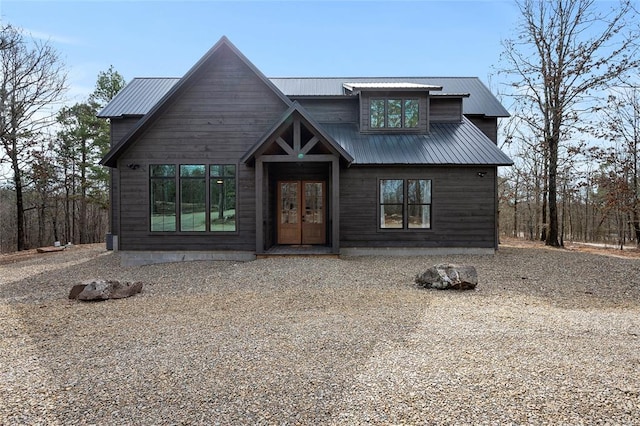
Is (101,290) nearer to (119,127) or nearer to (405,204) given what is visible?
(405,204)

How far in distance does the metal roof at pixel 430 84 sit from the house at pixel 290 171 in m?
1.84

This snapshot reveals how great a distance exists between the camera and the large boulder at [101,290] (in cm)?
699

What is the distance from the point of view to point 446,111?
48.8 feet

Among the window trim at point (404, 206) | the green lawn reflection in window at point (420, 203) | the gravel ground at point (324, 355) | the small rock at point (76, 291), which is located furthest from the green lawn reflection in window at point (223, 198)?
the green lawn reflection in window at point (420, 203)

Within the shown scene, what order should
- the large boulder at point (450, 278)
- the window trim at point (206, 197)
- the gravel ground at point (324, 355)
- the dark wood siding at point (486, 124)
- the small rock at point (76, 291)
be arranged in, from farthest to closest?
the dark wood siding at point (486, 124), the window trim at point (206, 197), the large boulder at point (450, 278), the small rock at point (76, 291), the gravel ground at point (324, 355)

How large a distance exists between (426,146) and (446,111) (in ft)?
8.78

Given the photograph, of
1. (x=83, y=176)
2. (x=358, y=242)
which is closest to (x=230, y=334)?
(x=358, y=242)

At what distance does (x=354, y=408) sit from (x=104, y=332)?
3744 mm

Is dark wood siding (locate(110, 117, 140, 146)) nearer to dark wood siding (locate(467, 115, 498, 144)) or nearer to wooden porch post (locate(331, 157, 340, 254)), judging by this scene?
wooden porch post (locate(331, 157, 340, 254))

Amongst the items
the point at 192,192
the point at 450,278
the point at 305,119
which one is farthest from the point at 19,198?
the point at 450,278

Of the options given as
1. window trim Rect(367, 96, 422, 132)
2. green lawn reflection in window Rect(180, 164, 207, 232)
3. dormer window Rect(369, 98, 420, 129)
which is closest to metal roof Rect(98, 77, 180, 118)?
green lawn reflection in window Rect(180, 164, 207, 232)

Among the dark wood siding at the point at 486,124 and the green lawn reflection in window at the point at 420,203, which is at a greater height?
the dark wood siding at the point at 486,124

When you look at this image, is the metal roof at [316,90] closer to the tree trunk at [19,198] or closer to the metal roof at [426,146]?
the metal roof at [426,146]

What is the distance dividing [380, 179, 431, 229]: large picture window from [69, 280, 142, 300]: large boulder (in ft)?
26.2
